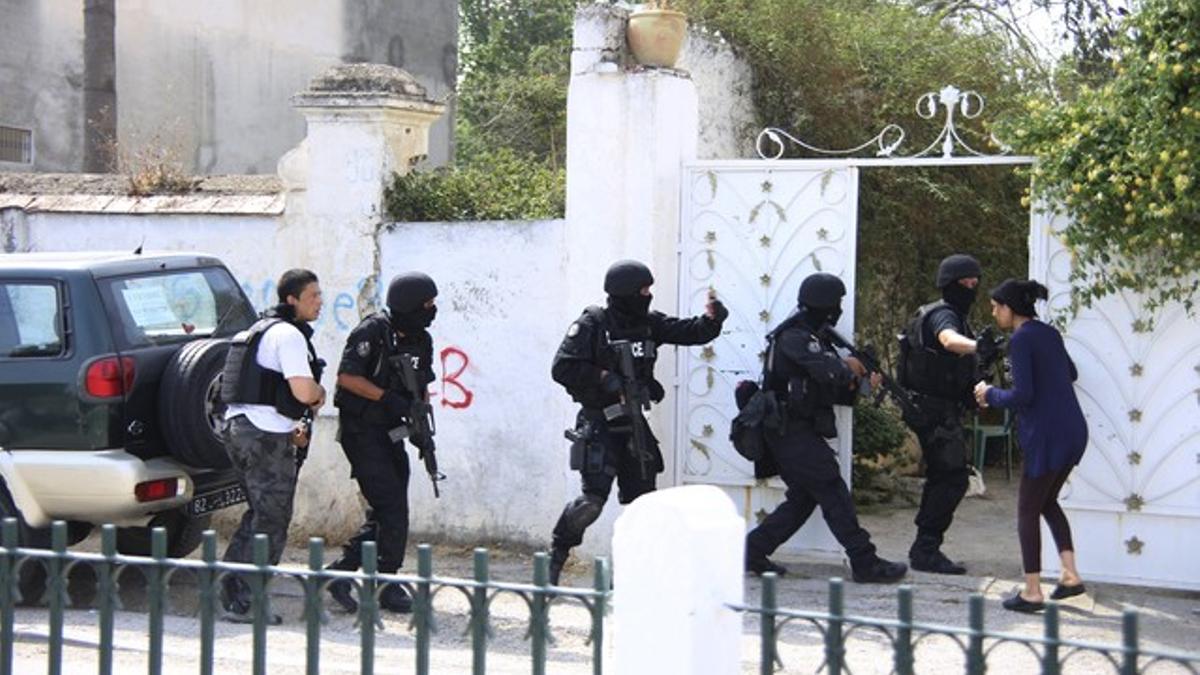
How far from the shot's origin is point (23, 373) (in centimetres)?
832

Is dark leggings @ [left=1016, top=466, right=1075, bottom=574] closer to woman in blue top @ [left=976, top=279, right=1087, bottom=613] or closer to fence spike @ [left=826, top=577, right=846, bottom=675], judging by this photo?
woman in blue top @ [left=976, top=279, right=1087, bottom=613]

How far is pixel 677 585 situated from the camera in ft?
12.7

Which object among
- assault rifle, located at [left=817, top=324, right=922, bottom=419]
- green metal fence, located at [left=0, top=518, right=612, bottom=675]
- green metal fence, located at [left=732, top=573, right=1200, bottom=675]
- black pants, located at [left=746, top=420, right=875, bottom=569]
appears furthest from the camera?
assault rifle, located at [left=817, top=324, right=922, bottom=419]

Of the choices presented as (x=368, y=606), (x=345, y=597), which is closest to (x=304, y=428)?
(x=345, y=597)

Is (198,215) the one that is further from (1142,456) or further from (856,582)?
(1142,456)

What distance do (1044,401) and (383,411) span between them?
305cm

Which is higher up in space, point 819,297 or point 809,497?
point 819,297

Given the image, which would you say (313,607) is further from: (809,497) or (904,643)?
(809,497)

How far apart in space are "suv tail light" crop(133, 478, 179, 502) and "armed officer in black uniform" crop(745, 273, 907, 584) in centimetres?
287

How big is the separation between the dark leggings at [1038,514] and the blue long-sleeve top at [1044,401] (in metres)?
0.06

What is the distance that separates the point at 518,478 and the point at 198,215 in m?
2.54

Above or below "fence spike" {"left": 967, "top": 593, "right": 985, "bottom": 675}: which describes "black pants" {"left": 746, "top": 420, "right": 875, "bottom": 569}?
below

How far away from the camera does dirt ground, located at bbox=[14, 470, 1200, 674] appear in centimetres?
720

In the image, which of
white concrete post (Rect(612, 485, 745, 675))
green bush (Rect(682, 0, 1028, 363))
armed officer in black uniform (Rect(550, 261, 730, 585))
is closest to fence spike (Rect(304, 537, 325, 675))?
white concrete post (Rect(612, 485, 745, 675))
